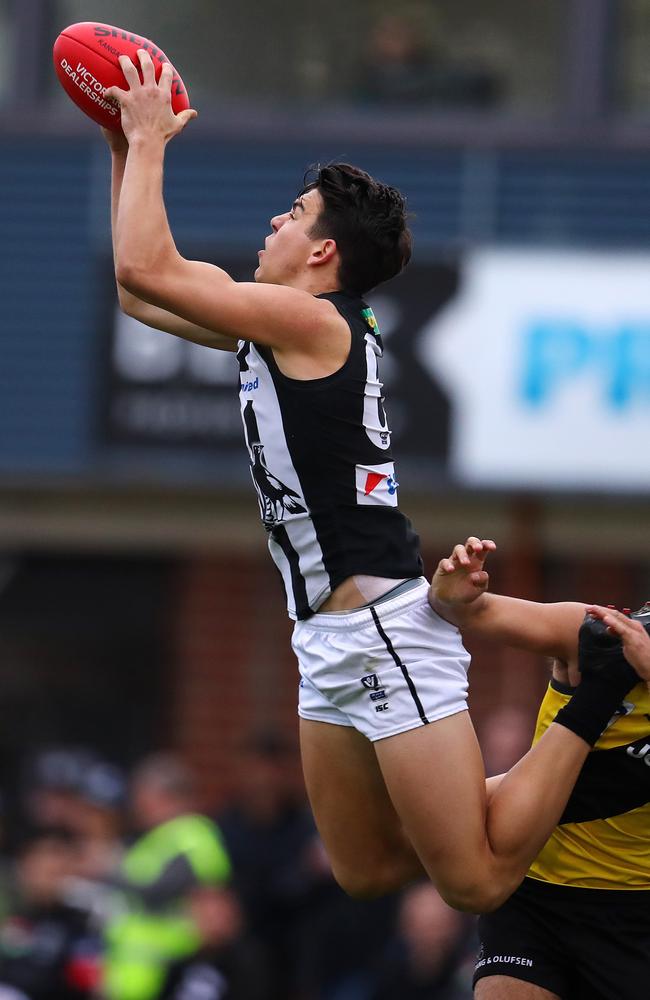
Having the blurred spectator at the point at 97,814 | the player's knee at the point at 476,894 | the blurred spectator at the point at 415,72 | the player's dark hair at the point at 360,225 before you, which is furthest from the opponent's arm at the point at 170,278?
the blurred spectator at the point at 415,72

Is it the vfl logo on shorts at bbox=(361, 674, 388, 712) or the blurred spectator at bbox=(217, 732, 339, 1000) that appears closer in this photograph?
the vfl logo on shorts at bbox=(361, 674, 388, 712)

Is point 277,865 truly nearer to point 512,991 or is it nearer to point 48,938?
point 48,938

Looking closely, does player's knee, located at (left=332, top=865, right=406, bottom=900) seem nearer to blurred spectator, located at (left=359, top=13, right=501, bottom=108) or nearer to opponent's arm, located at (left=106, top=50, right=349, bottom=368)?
opponent's arm, located at (left=106, top=50, right=349, bottom=368)

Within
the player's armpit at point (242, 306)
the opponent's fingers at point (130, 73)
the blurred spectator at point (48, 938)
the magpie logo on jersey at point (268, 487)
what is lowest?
the blurred spectator at point (48, 938)

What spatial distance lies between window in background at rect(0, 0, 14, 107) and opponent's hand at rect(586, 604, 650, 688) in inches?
309

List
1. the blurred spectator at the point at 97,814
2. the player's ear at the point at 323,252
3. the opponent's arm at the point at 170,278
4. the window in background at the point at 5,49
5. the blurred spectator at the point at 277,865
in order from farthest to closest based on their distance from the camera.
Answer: the window in background at the point at 5,49 < the blurred spectator at the point at 97,814 < the blurred spectator at the point at 277,865 < the player's ear at the point at 323,252 < the opponent's arm at the point at 170,278

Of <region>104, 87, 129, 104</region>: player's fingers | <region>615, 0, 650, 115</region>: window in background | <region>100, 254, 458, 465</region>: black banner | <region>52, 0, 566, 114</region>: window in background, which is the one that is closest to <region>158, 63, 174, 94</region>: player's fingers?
<region>104, 87, 129, 104</region>: player's fingers

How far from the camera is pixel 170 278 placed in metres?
4.83

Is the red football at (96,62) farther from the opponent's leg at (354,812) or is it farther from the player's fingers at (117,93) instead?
the opponent's leg at (354,812)

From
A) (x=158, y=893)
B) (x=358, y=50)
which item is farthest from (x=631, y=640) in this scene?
(x=358, y=50)

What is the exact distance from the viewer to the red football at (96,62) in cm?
510

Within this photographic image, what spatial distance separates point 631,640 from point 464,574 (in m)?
0.49

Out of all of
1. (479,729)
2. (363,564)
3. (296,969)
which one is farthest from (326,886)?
(363,564)

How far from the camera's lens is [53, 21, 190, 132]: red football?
510 centimetres
